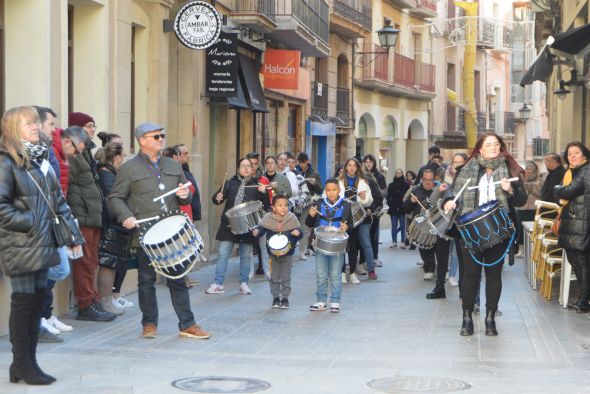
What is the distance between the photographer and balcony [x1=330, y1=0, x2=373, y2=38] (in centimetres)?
3312

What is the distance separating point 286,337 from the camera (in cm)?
1067

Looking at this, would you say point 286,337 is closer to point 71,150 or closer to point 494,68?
point 71,150

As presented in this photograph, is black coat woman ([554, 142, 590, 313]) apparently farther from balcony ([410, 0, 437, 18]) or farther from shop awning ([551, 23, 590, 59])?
balcony ([410, 0, 437, 18])

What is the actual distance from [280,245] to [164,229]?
3.10 metres

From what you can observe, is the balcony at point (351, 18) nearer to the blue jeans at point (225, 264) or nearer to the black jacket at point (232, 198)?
the black jacket at point (232, 198)

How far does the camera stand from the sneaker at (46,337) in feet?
32.4

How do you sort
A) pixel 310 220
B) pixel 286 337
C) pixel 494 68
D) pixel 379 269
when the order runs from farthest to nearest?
1. pixel 494 68
2. pixel 379 269
3. pixel 310 220
4. pixel 286 337

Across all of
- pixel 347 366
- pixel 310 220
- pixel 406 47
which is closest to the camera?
pixel 347 366

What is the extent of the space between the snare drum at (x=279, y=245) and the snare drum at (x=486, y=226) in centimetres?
289

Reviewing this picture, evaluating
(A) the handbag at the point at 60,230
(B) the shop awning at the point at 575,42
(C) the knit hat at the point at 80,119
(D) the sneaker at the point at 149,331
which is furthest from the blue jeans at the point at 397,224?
(A) the handbag at the point at 60,230

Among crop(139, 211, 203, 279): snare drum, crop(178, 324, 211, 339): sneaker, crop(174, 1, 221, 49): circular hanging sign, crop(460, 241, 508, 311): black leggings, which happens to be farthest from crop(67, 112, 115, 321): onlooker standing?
crop(174, 1, 221, 49): circular hanging sign

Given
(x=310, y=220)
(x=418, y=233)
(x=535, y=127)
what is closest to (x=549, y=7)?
(x=418, y=233)

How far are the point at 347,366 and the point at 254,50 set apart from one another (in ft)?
48.9

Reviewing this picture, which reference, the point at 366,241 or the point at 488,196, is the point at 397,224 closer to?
the point at 366,241
